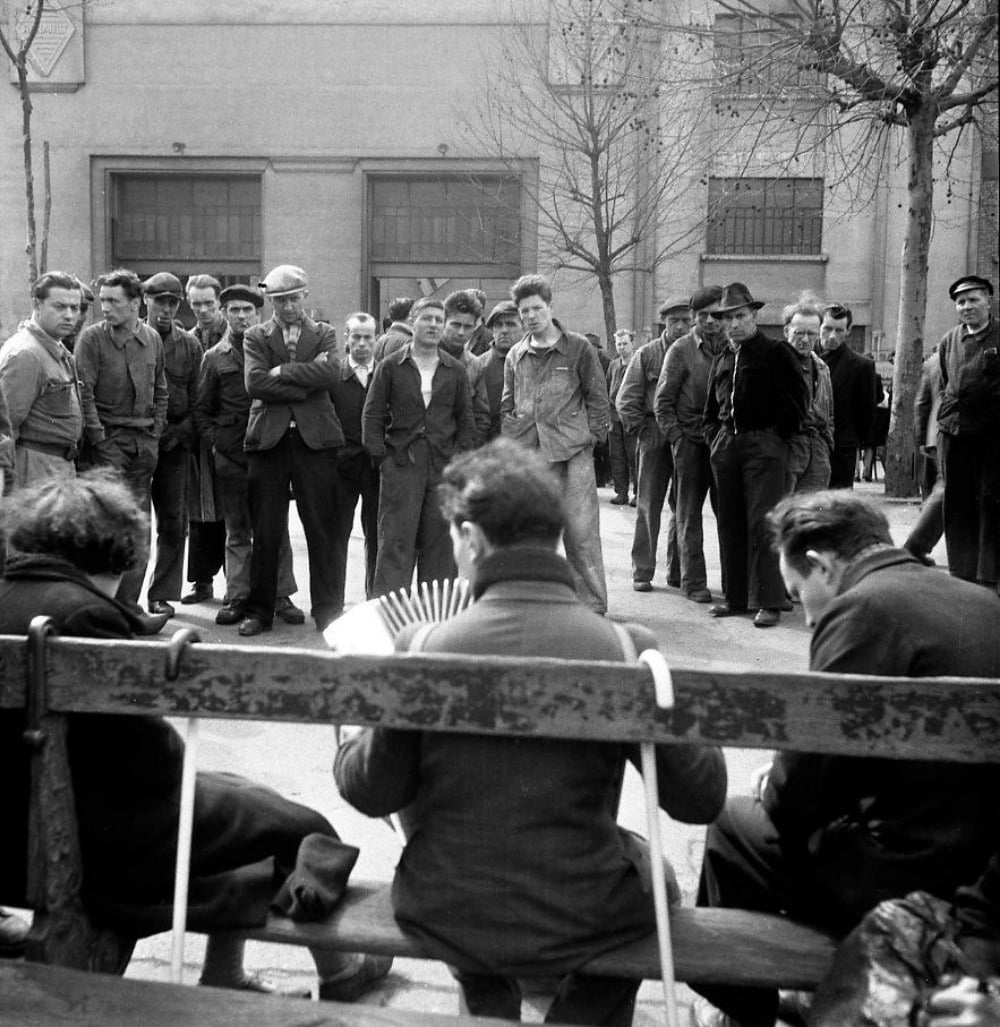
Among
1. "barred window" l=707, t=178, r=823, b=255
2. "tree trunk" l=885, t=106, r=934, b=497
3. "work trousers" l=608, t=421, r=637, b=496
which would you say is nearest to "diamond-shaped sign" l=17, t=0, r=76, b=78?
"barred window" l=707, t=178, r=823, b=255

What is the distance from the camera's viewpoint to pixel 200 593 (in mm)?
9602

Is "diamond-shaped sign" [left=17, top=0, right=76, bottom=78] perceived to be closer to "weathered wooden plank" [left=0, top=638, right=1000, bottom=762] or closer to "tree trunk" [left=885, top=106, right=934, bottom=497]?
"tree trunk" [left=885, top=106, right=934, bottom=497]

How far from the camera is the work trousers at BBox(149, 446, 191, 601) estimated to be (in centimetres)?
899

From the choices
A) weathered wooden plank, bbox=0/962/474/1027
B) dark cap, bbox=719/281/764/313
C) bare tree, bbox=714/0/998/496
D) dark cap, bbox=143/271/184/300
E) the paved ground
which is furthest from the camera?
bare tree, bbox=714/0/998/496

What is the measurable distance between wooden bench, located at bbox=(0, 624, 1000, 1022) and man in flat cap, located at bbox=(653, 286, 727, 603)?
6518mm

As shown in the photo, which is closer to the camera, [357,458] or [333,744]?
[333,744]

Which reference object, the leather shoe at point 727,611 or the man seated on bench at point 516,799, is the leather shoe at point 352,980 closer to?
the man seated on bench at point 516,799

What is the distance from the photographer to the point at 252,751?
19.9ft

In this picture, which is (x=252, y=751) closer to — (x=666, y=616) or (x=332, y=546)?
(x=332, y=546)

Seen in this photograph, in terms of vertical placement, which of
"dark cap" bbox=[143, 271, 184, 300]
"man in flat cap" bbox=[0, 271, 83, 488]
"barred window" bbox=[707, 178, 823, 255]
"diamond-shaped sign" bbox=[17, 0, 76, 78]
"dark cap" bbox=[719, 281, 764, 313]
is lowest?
"man in flat cap" bbox=[0, 271, 83, 488]

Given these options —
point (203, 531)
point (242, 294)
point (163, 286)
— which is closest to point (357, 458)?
point (203, 531)

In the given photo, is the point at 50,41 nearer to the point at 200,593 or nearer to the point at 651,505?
the point at 200,593

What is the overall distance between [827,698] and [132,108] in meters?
27.1

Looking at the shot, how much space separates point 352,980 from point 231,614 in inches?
207
